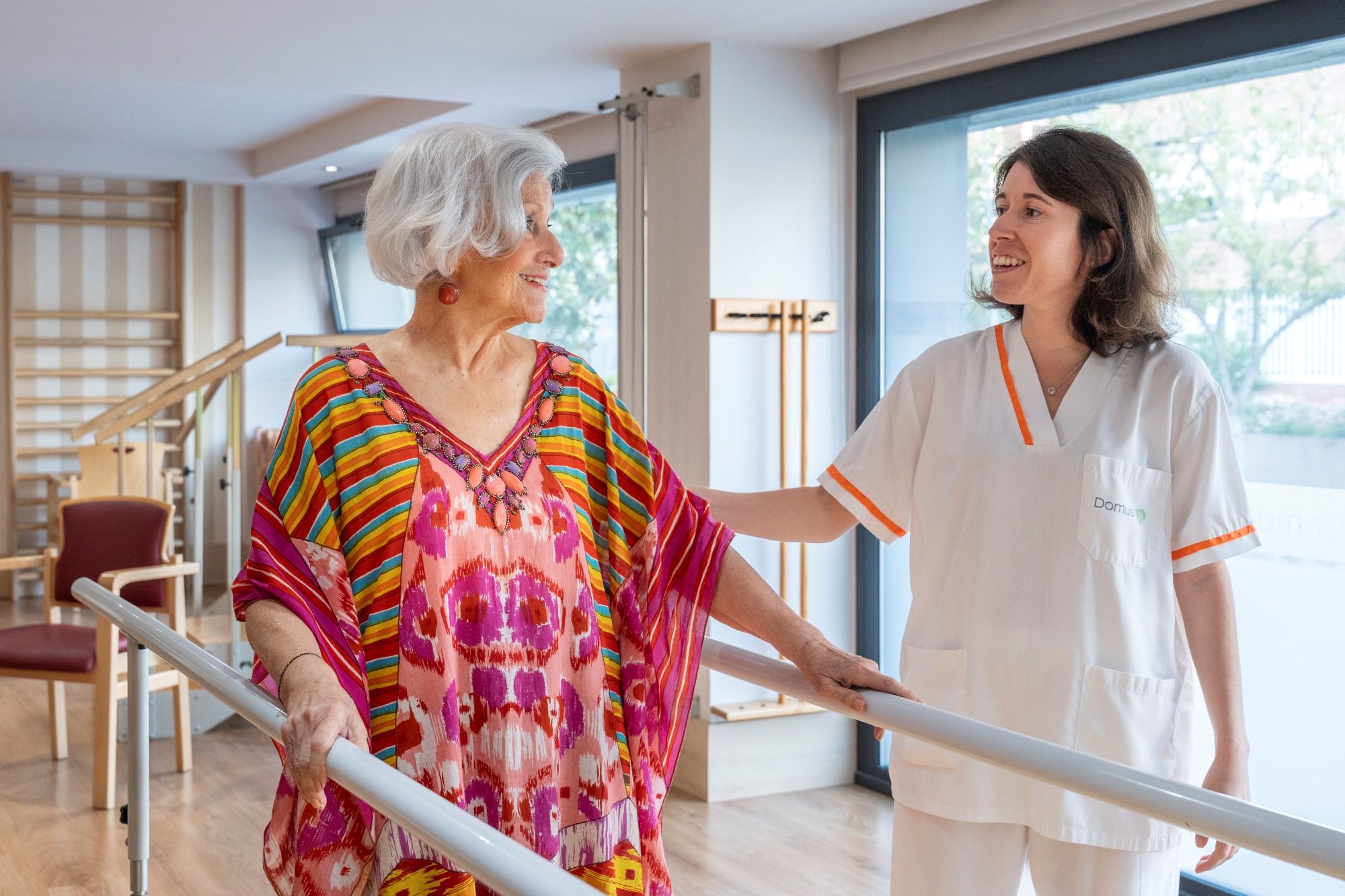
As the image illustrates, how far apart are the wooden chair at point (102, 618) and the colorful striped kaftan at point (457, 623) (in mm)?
2960

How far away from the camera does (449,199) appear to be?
1.36m

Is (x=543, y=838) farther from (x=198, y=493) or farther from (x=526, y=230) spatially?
(x=198, y=493)

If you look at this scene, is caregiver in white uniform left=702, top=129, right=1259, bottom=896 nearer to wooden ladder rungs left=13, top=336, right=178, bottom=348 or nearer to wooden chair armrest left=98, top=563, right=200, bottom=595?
wooden chair armrest left=98, top=563, right=200, bottom=595

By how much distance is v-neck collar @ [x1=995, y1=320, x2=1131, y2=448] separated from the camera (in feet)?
5.78

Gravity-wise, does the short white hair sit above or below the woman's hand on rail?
above

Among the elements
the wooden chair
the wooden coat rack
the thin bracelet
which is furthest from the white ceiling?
the thin bracelet

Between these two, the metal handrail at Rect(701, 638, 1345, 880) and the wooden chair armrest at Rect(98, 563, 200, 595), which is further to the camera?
the wooden chair armrest at Rect(98, 563, 200, 595)

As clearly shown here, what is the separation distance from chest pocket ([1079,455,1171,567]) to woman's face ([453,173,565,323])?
0.76m

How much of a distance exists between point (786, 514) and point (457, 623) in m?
0.87

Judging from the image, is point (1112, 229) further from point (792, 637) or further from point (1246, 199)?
point (1246, 199)

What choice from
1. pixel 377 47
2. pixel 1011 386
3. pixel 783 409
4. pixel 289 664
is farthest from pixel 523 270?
pixel 377 47

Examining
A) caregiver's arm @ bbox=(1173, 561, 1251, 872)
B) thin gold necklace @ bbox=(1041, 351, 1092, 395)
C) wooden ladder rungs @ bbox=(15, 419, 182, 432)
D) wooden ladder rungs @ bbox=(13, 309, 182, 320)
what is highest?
wooden ladder rungs @ bbox=(13, 309, 182, 320)

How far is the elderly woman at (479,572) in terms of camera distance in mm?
1307

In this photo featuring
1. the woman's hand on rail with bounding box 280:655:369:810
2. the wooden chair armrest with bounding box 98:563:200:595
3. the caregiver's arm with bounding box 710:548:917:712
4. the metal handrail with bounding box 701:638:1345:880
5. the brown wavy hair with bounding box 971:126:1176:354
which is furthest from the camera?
the wooden chair armrest with bounding box 98:563:200:595
